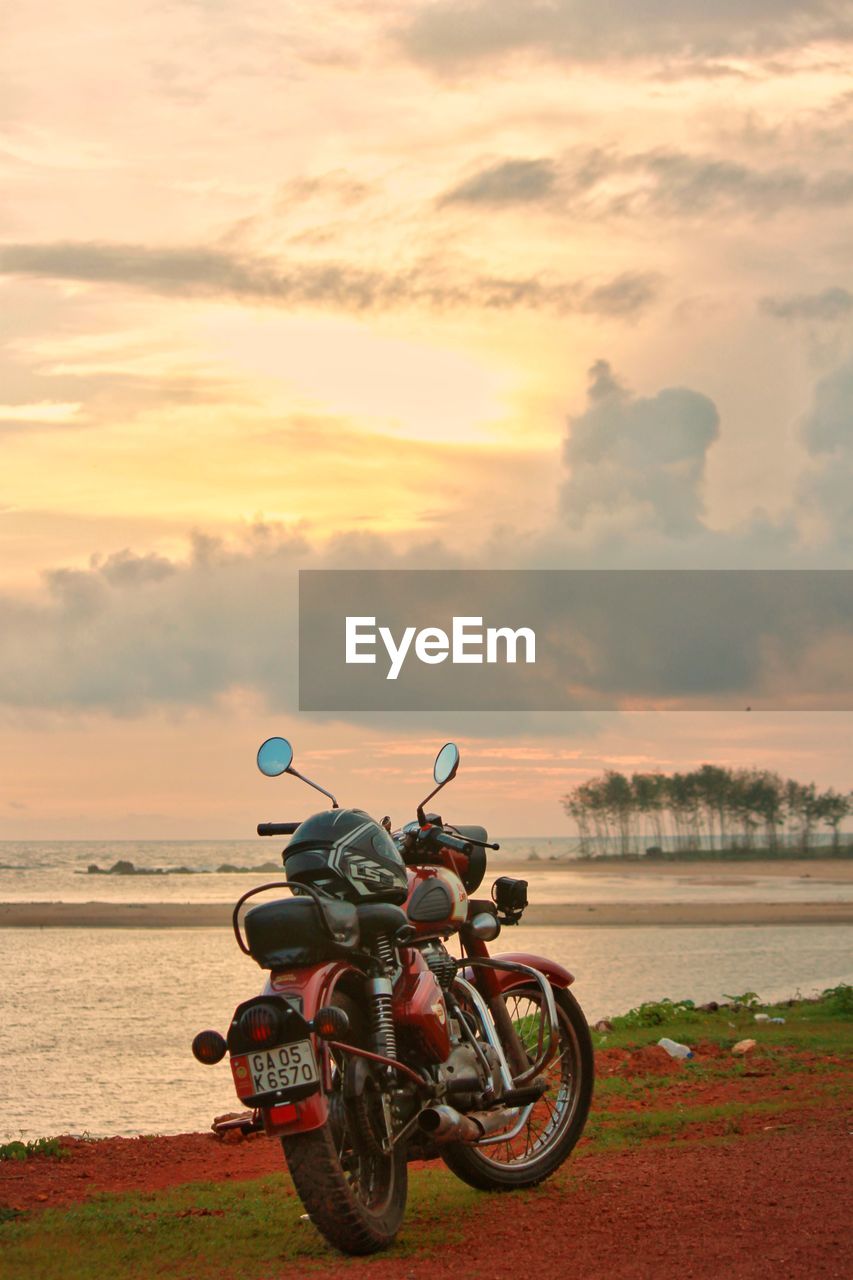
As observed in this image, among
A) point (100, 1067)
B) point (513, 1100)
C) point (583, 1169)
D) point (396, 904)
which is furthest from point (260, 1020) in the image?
point (100, 1067)

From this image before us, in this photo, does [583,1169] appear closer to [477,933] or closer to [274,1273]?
[477,933]

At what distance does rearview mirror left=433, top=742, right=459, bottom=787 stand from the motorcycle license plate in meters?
1.93

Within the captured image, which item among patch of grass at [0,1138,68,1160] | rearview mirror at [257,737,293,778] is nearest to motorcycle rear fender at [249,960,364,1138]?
rearview mirror at [257,737,293,778]

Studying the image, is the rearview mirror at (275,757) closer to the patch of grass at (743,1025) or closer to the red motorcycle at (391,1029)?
the red motorcycle at (391,1029)

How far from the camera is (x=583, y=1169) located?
28.1ft

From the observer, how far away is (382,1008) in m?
7.00

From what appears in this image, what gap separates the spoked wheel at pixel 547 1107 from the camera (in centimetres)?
805

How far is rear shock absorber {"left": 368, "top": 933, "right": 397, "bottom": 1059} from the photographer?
6.93 meters

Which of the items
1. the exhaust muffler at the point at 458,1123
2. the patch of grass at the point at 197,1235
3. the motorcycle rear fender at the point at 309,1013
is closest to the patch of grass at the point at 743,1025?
the patch of grass at the point at 197,1235

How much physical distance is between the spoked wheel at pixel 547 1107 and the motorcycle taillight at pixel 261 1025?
2.05 metres

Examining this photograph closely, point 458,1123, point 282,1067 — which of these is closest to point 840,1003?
point 458,1123

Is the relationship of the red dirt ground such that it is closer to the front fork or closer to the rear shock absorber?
the front fork

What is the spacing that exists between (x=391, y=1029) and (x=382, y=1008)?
10cm

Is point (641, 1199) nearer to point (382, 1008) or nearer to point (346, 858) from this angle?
point (382, 1008)
